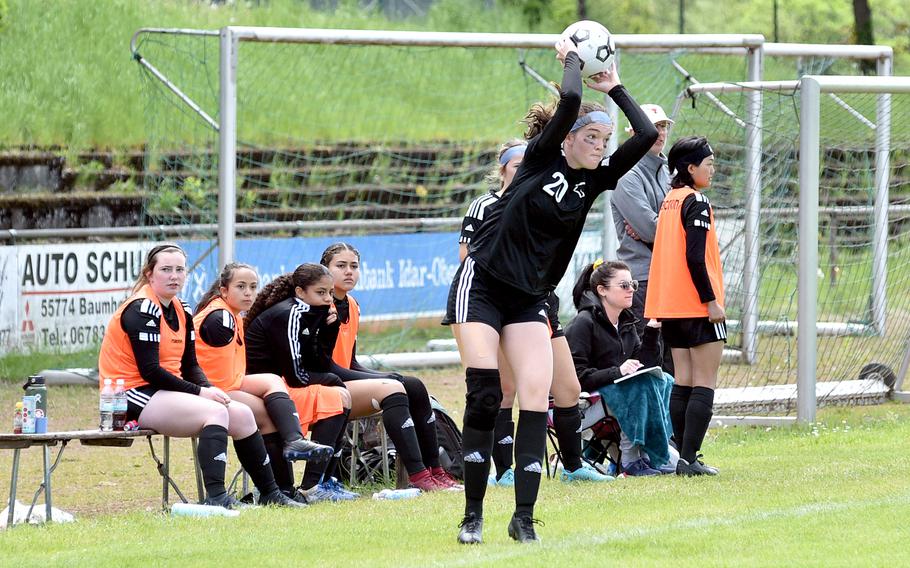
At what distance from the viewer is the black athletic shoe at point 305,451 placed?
829 cm

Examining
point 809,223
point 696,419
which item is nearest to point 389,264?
point 809,223

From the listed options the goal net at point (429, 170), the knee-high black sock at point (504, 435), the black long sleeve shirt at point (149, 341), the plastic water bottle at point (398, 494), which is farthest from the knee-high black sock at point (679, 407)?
the goal net at point (429, 170)

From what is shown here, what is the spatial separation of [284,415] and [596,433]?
2033 mm

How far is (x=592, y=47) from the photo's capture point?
6863mm

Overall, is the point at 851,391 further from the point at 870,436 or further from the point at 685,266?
the point at 685,266

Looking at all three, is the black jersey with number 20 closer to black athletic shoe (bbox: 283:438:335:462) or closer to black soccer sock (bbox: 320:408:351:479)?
black athletic shoe (bbox: 283:438:335:462)

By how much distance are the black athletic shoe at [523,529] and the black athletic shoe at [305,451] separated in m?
2.33

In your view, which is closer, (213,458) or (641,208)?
(213,458)

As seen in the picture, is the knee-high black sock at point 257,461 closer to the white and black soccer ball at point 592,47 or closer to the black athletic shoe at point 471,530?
the black athletic shoe at point 471,530

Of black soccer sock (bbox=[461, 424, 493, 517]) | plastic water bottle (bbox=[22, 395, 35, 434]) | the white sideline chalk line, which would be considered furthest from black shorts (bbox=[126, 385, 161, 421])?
black soccer sock (bbox=[461, 424, 493, 517])

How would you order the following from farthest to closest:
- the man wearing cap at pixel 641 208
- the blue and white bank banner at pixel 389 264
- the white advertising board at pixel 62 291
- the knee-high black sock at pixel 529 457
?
the blue and white bank banner at pixel 389 264
the white advertising board at pixel 62 291
the man wearing cap at pixel 641 208
the knee-high black sock at pixel 529 457

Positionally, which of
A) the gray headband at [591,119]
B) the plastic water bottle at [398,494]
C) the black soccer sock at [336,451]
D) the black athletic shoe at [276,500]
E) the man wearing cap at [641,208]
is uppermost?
the gray headband at [591,119]

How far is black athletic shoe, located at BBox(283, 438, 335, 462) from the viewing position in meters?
8.29

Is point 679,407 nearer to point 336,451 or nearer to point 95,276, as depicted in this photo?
point 336,451
